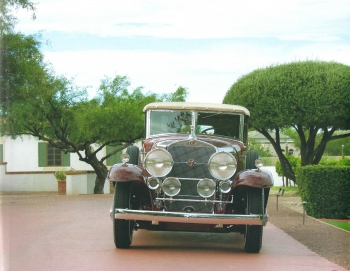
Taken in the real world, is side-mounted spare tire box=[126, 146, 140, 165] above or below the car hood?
below

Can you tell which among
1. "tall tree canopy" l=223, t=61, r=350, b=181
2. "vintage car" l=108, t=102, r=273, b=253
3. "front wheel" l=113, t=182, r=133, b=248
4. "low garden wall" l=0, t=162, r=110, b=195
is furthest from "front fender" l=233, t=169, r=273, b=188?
"low garden wall" l=0, t=162, r=110, b=195

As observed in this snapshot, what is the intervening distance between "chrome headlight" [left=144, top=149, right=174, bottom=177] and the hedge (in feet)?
21.0

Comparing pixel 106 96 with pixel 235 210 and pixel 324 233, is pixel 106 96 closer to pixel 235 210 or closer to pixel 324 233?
pixel 324 233

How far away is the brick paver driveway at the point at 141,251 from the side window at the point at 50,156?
21.8 meters

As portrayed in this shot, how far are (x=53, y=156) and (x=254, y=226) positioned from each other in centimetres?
2715

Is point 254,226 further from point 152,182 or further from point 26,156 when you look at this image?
point 26,156

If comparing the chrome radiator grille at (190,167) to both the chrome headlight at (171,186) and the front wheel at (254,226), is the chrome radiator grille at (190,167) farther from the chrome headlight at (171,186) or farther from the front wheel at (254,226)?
the front wheel at (254,226)

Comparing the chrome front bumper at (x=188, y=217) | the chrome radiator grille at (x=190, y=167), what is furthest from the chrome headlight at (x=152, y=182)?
the chrome front bumper at (x=188, y=217)

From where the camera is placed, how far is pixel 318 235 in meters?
11.2

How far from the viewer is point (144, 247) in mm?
9141

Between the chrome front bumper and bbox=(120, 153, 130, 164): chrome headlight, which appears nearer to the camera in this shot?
the chrome front bumper

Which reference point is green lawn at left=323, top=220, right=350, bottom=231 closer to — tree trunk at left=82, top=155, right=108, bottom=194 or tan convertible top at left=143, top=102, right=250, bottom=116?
tan convertible top at left=143, top=102, right=250, bottom=116

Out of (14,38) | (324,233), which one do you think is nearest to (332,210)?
(324,233)

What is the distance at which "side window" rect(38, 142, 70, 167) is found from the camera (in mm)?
34656
